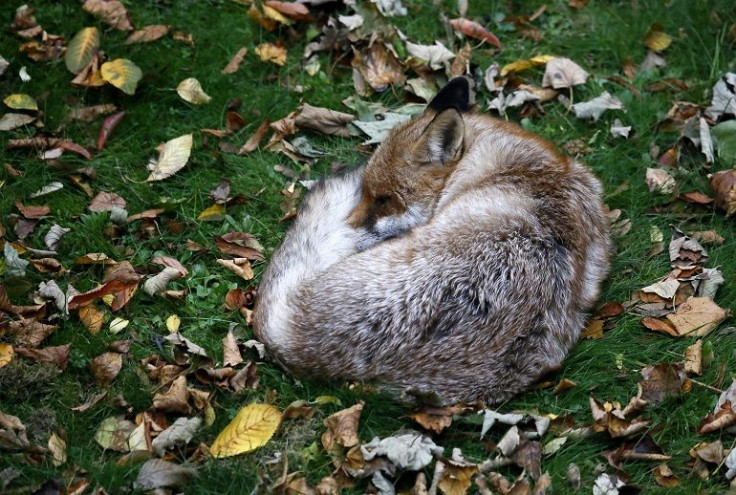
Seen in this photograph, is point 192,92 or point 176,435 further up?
point 192,92

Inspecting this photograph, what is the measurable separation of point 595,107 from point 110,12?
3.68m

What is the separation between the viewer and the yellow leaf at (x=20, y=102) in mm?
5461

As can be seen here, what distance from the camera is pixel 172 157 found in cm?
549

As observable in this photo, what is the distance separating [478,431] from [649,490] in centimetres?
82

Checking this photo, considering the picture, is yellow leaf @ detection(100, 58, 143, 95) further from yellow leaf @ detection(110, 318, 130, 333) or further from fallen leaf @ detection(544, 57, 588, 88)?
fallen leaf @ detection(544, 57, 588, 88)

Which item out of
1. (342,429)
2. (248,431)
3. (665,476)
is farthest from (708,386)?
(248,431)

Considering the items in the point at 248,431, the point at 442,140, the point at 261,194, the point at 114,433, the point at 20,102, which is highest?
the point at 442,140

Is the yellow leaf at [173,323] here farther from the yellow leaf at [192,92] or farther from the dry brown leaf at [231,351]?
the yellow leaf at [192,92]

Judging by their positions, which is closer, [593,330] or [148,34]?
[593,330]

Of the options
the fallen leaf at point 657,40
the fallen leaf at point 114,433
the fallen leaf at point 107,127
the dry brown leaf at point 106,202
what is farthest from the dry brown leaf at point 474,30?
the fallen leaf at point 114,433

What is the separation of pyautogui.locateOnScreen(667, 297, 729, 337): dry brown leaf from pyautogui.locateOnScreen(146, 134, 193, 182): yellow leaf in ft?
10.7

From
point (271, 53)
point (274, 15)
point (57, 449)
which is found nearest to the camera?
point (57, 449)

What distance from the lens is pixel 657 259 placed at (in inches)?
195

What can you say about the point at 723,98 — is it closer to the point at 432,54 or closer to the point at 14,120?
the point at 432,54
